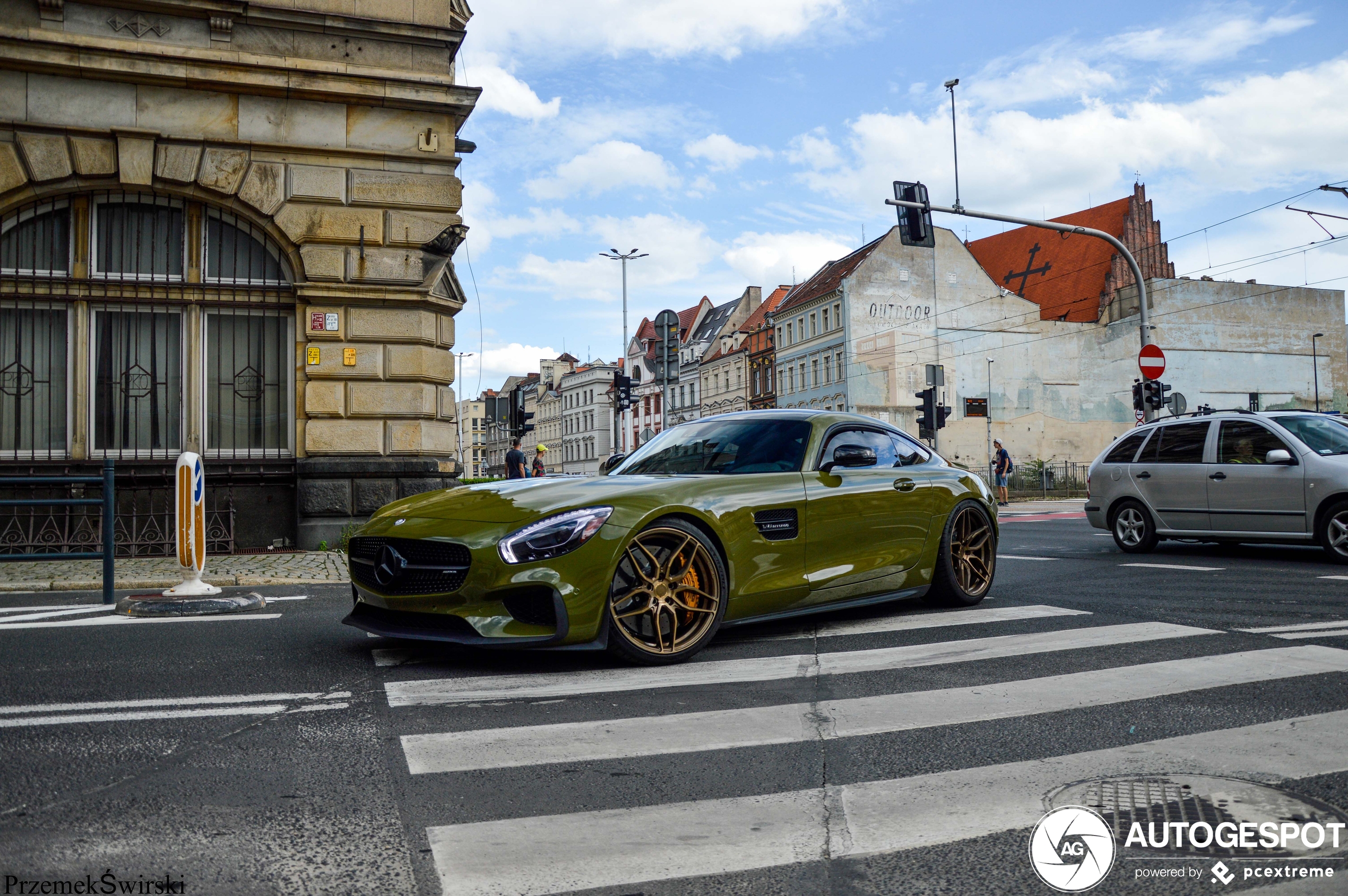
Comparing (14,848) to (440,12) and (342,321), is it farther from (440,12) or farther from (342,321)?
(440,12)

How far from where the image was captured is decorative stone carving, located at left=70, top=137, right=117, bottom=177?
1282 centimetres

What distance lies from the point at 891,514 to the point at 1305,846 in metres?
4.05

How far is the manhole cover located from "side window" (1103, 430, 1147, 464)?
10.1 m

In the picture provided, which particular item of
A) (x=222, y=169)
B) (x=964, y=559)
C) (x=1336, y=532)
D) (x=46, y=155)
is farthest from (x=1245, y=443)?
(x=46, y=155)

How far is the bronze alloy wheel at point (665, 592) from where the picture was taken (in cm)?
527

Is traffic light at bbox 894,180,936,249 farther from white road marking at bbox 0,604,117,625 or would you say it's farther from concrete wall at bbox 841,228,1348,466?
concrete wall at bbox 841,228,1348,466

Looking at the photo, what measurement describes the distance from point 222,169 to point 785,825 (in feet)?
41.7

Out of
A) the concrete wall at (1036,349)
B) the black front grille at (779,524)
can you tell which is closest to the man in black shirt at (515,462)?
the black front grille at (779,524)

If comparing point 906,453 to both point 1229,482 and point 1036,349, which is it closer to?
point 1229,482

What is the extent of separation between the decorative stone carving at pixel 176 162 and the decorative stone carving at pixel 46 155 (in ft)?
3.16

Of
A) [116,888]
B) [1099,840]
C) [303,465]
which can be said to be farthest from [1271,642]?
[303,465]

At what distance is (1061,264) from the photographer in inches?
2763

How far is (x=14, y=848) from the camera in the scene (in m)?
2.76

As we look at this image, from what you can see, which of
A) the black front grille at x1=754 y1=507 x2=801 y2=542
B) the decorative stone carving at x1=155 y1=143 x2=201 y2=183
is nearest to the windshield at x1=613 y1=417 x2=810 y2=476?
the black front grille at x1=754 y1=507 x2=801 y2=542
